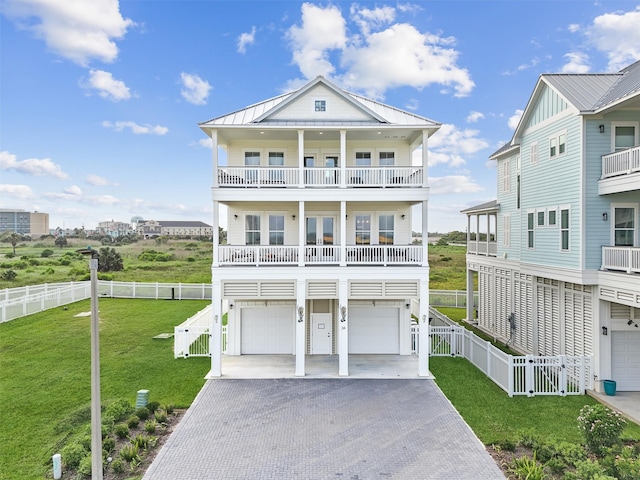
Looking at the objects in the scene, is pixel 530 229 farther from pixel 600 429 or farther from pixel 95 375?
pixel 95 375

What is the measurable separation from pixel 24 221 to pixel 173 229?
96.3 feet

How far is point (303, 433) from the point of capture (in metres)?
8.81

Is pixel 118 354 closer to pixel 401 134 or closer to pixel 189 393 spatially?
pixel 189 393

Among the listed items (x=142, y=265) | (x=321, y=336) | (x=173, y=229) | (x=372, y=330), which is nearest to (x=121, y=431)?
(x=321, y=336)

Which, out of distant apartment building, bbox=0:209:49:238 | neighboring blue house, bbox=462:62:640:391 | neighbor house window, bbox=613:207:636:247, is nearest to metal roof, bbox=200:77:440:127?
neighboring blue house, bbox=462:62:640:391

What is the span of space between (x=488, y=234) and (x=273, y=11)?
17854mm

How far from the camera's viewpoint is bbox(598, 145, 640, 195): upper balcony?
10508 millimetres

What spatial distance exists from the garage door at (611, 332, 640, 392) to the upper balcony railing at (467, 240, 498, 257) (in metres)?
7.72

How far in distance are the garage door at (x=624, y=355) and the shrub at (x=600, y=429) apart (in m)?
5.07

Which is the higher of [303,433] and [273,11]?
[273,11]

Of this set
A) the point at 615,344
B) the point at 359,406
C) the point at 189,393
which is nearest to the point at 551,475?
the point at 359,406

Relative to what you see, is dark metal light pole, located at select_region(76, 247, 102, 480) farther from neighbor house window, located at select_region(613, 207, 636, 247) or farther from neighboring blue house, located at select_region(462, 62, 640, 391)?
neighbor house window, located at select_region(613, 207, 636, 247)

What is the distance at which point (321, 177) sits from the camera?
13711 millimetres

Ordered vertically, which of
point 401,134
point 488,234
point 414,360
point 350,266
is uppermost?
point 401,134
